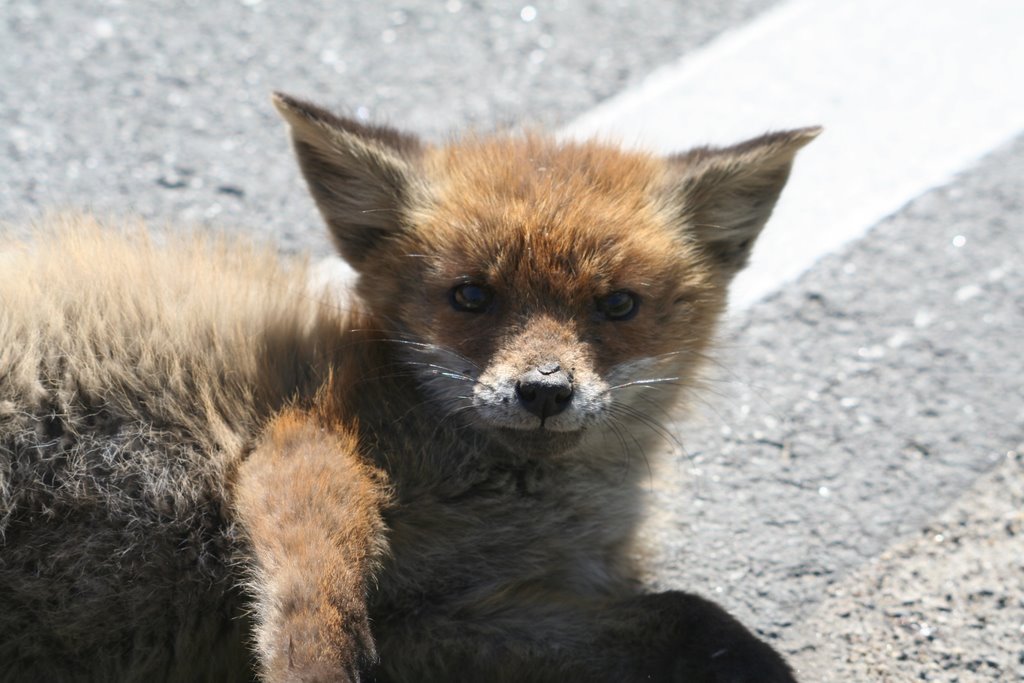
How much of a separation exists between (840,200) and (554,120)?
1422 millimetres

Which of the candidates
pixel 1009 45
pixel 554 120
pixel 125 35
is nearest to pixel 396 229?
pixel 554 120

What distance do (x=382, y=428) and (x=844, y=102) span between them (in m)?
3.40

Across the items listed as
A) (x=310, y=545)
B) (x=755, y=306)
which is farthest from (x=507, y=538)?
(x=755, y=306)

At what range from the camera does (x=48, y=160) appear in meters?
4.88

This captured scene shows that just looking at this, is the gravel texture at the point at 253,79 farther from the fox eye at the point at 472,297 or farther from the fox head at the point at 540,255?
the fox eye at the point at 472,297

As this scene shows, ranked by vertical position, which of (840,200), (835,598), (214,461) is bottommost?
(835,598)

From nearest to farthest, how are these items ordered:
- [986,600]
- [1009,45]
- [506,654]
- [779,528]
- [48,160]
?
1. [506,654]
2. [986,600]
3. [779,528]
4. [48,160]
5. [1009,45]

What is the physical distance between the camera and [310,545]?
9.20ft

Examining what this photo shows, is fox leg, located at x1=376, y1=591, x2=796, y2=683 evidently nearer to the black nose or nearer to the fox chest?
the fox chest

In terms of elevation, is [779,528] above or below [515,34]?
below

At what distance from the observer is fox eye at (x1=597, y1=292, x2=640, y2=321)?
3256mm

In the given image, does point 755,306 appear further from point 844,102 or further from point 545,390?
point 545,390

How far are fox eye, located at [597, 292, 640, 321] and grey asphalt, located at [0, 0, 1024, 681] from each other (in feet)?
2.47

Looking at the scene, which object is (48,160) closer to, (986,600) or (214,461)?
(214,461)
